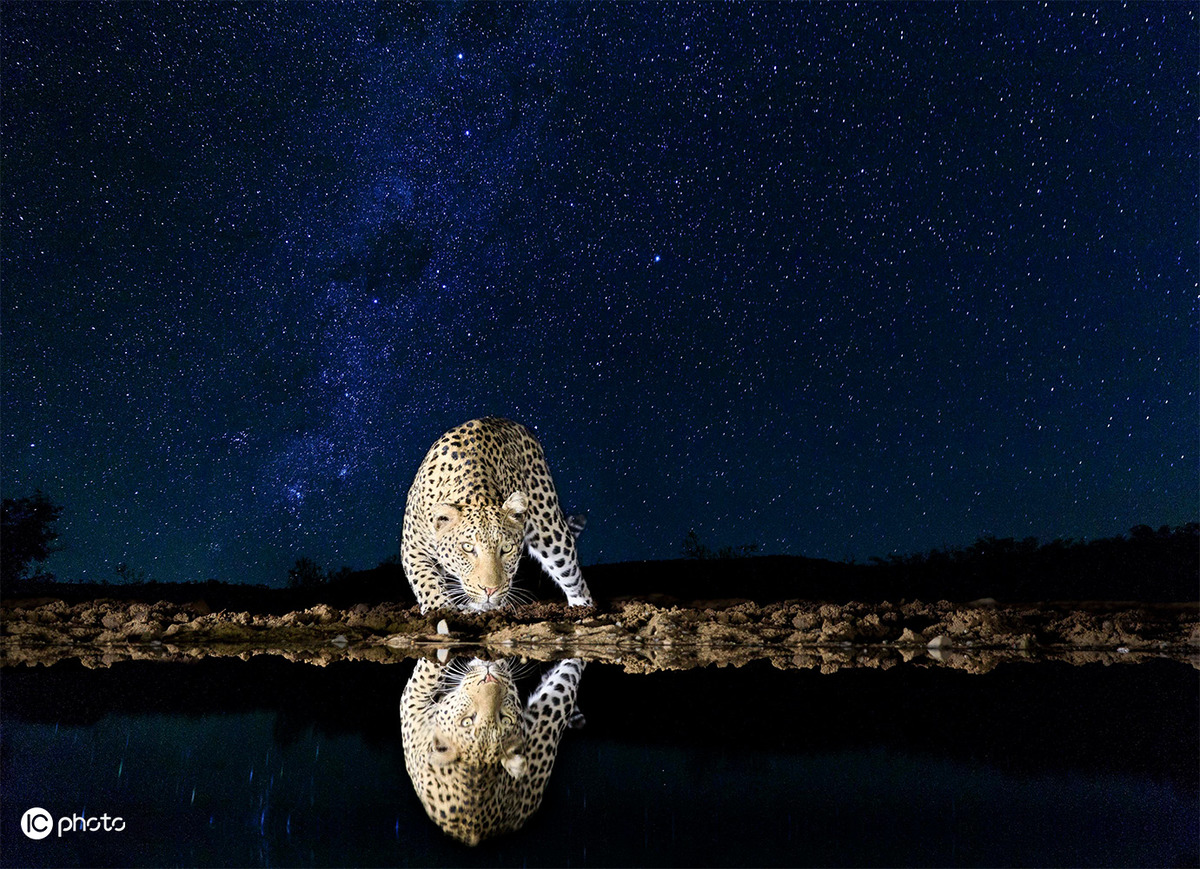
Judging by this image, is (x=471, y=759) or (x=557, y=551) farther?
(x=557, y=551)

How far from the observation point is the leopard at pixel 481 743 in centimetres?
212

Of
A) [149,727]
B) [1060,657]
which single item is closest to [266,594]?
[149,727]

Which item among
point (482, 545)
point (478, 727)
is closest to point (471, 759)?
point (478, 727)

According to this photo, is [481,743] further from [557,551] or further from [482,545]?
[557,551]

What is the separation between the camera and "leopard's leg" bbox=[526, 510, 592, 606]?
24.5 feet

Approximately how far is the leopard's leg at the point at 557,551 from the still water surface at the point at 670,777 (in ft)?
11.8

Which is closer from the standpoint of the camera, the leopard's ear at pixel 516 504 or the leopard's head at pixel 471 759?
the leopard's head at pixel 471 759

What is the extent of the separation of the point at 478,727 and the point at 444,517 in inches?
141

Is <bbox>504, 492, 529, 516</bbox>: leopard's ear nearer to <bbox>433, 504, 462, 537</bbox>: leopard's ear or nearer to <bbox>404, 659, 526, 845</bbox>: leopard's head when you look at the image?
<bbox>433, 504, 462, 537</bbox>: leopard's ear

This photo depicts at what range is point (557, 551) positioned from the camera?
750 cm

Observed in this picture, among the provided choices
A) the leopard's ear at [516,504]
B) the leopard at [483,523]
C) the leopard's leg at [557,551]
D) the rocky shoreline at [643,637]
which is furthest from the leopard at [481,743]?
the leopard's leg at [557,551]

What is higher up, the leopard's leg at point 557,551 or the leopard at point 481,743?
the leopard's leg at point 557,551

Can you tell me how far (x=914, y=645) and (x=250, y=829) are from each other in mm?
4422

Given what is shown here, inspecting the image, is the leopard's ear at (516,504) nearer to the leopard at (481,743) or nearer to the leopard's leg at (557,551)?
the leopard's leg at (557,551)
